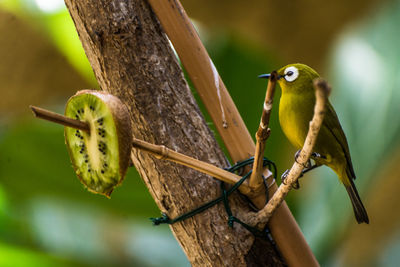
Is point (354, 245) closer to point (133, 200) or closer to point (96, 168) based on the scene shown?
point (133, 200)

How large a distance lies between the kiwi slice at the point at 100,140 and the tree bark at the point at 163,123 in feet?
0.39

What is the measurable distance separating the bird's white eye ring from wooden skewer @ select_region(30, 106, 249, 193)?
7.2 inches

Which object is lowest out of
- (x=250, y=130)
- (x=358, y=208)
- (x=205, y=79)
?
(x=358, y=208)

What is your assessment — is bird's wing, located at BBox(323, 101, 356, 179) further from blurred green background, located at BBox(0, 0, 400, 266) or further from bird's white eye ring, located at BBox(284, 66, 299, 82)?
blurred green background, located at BBox(0, 0, 400, 266)

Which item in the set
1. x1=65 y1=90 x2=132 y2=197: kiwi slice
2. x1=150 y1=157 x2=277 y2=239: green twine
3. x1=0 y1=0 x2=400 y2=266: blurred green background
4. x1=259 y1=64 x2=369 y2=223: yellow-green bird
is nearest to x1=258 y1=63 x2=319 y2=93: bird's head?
x1=259 y1=64 x2=369 y2=223: yellow-green bird

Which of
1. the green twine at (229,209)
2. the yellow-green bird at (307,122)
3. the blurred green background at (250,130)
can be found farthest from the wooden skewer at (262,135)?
the blurred green background at (250,130)

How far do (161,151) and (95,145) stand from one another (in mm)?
75

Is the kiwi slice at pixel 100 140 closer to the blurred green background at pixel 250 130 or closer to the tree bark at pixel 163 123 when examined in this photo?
the tree bark at pixel 163 123

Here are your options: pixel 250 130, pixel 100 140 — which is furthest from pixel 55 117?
pixel 250 130

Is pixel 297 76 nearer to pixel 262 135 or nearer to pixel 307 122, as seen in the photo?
pixel 307 122

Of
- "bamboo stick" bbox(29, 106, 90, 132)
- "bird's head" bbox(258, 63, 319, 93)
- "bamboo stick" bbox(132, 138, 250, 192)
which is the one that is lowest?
"bamboo stick" bbox(132, 138, 250, 192)

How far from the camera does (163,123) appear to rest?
64cm

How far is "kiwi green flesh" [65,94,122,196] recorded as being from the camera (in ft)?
1.59

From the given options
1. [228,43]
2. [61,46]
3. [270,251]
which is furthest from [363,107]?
[61,46]
